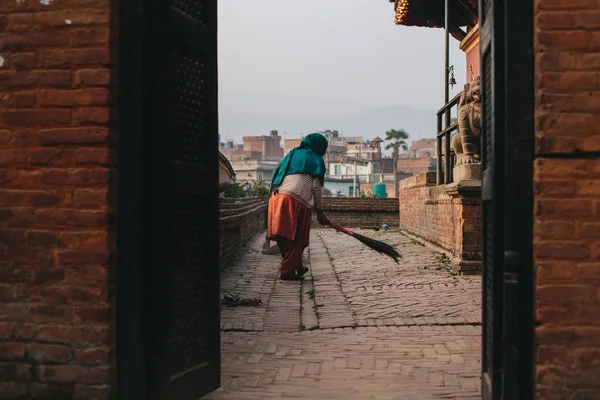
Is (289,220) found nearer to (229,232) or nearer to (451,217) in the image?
(229,232)

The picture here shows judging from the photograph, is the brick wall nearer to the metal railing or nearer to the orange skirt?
the orange skirt

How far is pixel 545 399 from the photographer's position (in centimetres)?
324

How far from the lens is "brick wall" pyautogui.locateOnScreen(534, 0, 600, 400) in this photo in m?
→ 3.19

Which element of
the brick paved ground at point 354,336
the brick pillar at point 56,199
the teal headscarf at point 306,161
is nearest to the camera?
the brick pillar at point 56,199

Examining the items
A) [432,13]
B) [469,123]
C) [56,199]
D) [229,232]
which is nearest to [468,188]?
[469,123]

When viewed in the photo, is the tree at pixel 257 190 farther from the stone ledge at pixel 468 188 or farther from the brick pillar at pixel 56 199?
the brick pillar at pixel 56 199

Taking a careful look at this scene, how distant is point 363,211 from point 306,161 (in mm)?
17355

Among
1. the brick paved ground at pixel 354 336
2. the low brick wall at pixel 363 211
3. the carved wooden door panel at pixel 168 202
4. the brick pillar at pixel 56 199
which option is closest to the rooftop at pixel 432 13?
the brick paved ground at pixel 354 336

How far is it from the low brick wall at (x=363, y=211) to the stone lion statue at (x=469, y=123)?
16.6 meters

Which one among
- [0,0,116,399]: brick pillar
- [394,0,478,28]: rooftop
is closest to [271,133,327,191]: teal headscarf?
[0,0,116,399]: brick pillar

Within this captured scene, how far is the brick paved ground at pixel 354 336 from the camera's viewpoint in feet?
13.4

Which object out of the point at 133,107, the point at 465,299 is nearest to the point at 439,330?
the point at 465,299

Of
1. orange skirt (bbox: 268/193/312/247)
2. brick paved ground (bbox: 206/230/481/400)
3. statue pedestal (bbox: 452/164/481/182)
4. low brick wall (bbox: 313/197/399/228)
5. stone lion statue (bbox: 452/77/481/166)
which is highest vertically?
stone lion statue (bbox: 452/77/481/166)

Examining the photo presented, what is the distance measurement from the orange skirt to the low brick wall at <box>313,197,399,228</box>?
16.8 metres
